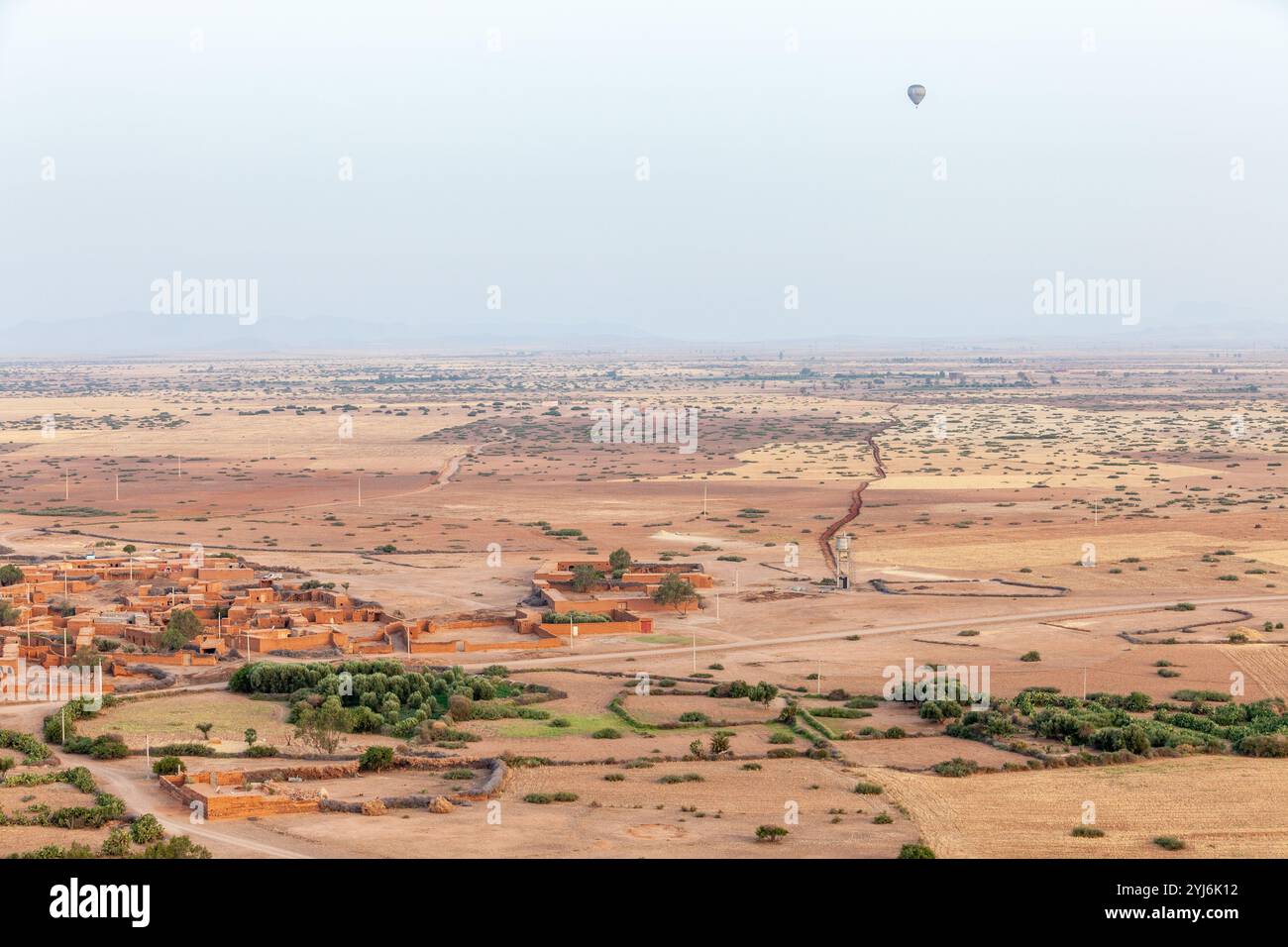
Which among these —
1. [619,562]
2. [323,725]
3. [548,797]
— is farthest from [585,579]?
[548,797]

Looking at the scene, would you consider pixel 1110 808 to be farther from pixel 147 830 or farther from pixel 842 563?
pixel 842 563

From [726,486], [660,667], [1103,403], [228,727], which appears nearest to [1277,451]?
[726,486]

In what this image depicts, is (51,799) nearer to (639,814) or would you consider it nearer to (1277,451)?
(639,814)

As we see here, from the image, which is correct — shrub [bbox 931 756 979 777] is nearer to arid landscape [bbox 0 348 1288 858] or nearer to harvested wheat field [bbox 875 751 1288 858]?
arid landscape [bbox 0 348 1288 858]

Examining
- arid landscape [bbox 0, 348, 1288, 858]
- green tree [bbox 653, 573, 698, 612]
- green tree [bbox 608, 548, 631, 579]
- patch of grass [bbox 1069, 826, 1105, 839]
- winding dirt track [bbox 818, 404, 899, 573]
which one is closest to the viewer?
patch of grass [bbox 1069, 826, 1105, 839]

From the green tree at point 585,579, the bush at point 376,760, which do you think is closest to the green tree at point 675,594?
the green tree at point 585,579

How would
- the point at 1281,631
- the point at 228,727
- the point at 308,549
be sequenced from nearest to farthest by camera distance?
the point at 228,727
the point at 1281,631
the point at 308,549

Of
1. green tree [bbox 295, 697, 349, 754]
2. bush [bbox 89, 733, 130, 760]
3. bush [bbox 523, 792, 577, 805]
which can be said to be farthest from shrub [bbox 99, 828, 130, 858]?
green tree [bbox 295, 697, 349, 754]
